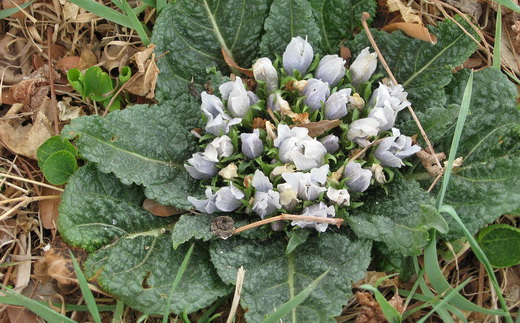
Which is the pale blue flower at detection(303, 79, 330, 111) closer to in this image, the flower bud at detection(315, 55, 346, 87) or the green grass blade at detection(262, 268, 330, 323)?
the flower bud at detection(315, 55, 346, 87)

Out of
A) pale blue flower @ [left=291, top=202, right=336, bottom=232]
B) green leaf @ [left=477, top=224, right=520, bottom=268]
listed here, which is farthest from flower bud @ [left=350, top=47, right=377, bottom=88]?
green leaf @ [left=477, top=224, right=520, bottom=268]

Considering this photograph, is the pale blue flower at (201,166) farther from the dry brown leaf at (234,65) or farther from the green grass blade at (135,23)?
the green grass blade at (135,23)

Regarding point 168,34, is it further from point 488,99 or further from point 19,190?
point 488,99

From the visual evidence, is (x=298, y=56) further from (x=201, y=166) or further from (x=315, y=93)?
(x=201, y=166)

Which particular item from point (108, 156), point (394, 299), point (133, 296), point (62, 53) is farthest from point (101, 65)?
point (394, 299)

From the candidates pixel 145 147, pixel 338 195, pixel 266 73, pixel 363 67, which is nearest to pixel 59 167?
pixel 145 147
